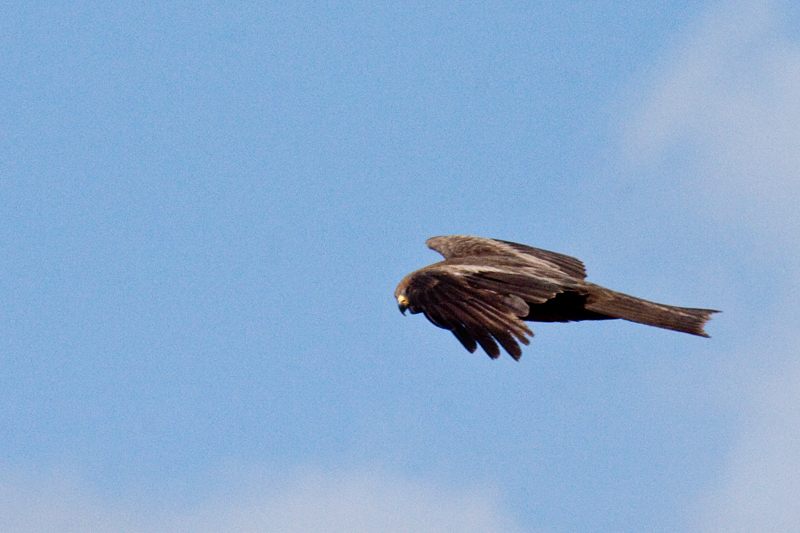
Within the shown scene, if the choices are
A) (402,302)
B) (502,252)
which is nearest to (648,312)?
(402,302)

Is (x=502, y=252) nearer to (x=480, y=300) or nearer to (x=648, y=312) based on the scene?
(x=648, y=312)

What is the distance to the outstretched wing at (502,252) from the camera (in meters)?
13.6

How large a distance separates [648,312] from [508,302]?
222 centimetres

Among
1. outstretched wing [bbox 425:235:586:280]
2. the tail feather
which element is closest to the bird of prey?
the tail feather

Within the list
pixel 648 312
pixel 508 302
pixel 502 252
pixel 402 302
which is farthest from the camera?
pixel 502 252

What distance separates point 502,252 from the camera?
1432 centimetres

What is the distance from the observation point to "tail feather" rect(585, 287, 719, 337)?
11594 millimetres

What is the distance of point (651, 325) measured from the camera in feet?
38.1

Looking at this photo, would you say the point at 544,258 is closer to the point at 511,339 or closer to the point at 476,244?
the point at 476,244

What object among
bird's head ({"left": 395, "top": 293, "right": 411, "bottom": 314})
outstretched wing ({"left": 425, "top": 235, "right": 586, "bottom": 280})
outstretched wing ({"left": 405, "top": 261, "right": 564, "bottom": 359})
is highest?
outstretched wing ({"left": 425, "top": 235, "right": 586, "bottom": 280})

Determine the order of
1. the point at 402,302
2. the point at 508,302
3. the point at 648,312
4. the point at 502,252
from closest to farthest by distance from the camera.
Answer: the point at 508,302 → the point at 402,302 → the point at 648,312 → the point at 502,252

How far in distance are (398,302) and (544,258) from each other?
11.8ft

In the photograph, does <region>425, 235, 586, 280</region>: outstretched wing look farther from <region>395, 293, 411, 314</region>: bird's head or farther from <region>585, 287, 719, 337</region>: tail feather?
<region>395, 293, 411, 314</region>: bird's head

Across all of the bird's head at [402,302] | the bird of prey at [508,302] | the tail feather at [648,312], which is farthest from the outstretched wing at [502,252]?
the bird's head at [402,302]
